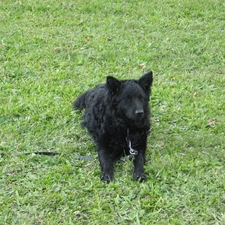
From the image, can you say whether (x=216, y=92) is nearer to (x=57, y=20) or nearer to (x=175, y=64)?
(x=175, y=64)

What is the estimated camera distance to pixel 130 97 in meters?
4.98

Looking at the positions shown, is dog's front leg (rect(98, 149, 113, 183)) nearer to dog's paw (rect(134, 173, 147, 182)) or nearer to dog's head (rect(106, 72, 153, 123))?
dog's paw (rect(134, 173, 147, 182))

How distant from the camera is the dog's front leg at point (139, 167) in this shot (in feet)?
15.4

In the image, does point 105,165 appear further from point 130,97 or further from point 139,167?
point 130,97

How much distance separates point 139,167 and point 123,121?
2.00ft

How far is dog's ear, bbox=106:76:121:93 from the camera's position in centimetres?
492

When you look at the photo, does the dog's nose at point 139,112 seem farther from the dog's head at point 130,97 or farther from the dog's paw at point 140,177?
the dog's paw at point 140,177

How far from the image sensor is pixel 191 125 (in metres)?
5.95

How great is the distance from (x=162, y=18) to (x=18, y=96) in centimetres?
489

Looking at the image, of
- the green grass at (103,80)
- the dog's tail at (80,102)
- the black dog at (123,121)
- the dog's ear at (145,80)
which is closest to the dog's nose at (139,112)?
the black dog at (123,121)

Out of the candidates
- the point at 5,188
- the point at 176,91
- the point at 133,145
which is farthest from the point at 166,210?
the point at 176,91

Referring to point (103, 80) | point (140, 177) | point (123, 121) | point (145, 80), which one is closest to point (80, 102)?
point (103, 80)

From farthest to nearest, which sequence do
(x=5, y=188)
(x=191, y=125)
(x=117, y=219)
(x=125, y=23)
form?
(x=125, y=23), (x=191, y=125), (x=5, y=188), (x=117, y=219)

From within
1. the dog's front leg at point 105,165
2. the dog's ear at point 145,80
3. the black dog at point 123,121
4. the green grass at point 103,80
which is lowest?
the green grass at point 103,80
